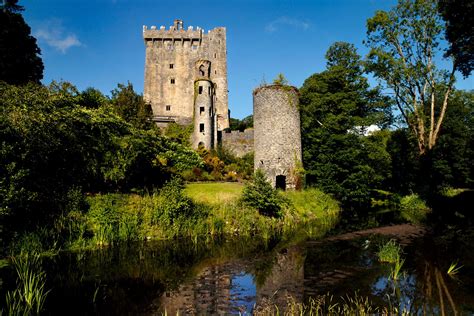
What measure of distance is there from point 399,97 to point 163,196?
19571 mm

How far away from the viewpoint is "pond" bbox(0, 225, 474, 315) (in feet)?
21.4

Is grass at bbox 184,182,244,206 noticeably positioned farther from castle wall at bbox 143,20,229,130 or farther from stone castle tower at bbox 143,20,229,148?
castle wall at bbox 143,20,229,130

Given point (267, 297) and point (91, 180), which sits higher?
point (91, 180)

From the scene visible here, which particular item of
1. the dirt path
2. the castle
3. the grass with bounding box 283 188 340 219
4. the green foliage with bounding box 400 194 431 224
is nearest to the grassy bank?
the dirt path

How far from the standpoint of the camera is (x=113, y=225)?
12.7 m

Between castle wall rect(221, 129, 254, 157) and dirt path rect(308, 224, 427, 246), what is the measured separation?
19067mm

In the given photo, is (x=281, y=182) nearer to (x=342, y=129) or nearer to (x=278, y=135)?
(x=278, y=135)

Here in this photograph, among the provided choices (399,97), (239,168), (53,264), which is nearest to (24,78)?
(53,264)

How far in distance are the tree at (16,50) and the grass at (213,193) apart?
11.0 m

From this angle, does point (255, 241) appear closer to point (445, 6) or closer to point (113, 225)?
point (113, 225)

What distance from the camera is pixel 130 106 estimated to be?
2491cm

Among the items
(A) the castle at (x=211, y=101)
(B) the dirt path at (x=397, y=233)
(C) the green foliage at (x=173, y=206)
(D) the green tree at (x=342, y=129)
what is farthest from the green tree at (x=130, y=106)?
(B) the dirt path at (x=397, y=233)

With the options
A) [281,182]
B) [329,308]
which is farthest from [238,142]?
[329,308]

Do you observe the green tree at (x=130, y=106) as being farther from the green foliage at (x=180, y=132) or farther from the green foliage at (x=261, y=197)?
the green foliage at (x=261, y=197)
